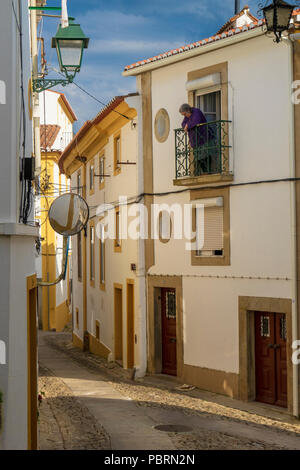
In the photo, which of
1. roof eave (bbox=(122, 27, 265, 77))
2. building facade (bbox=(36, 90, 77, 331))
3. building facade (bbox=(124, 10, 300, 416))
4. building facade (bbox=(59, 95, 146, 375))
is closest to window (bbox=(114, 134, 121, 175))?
building facade (bbox=(59, 95, 146, 375))

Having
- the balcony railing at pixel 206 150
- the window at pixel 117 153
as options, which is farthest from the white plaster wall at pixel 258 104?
the window at pixel 117 153

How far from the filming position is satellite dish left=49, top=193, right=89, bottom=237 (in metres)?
8.66

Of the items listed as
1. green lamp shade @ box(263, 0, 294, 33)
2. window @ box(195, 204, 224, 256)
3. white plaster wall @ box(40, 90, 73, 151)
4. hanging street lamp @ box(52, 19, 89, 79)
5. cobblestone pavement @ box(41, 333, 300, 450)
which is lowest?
cobblestone pavement @ box(41, 333, 300, 450)

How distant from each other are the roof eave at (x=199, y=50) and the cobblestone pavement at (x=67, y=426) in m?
8.12

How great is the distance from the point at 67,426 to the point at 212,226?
6146 mm

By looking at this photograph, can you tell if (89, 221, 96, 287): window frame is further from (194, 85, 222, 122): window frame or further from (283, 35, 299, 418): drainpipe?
(283, 35, 299, 418): drainpipe

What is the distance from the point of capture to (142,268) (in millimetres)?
19234

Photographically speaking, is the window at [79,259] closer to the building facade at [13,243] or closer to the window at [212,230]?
the window at [212,230]

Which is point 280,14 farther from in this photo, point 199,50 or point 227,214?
point 227,214

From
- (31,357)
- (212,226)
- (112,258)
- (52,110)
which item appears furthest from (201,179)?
(52,110)

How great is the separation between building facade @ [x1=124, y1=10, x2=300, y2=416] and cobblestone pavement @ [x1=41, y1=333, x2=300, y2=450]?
0.74 metres

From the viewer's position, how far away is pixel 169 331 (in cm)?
1870

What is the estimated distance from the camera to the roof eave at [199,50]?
50.9 feet
